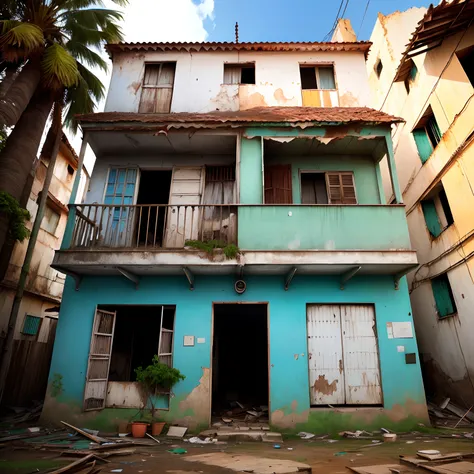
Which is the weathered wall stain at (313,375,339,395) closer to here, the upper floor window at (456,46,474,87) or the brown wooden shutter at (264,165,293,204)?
the brown wooden shutter at (264,165,293,204)

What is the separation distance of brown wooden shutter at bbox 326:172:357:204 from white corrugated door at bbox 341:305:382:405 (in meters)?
2.84

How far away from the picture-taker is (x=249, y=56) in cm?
1099

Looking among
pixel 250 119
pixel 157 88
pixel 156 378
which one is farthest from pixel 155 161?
pixel 156 378

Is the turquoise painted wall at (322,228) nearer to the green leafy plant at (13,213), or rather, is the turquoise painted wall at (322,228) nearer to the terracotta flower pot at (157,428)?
the terracotta flower pot at (157,428)

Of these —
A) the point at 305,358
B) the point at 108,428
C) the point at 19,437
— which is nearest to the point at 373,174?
the point at 305,358

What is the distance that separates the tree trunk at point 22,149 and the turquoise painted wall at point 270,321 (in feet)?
8.74

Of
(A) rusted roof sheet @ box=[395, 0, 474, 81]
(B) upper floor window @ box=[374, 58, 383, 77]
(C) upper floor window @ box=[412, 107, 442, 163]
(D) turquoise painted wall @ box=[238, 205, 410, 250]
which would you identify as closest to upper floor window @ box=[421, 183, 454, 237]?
(C) upper floor window @ box=[412, 107, 442, 163]

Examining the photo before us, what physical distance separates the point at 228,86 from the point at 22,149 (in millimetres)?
6215

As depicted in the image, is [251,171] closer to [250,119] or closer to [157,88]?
[250,119]

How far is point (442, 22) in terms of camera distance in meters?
8.63

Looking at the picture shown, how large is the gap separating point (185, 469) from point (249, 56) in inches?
444

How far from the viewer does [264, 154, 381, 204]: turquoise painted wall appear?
8969 millimetres

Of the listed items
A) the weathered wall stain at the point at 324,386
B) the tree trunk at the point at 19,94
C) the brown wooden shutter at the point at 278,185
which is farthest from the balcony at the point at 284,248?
the tree trunk at the point at 19,94

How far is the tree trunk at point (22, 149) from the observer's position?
7918mm
